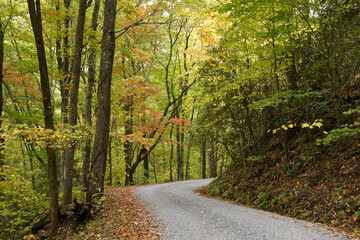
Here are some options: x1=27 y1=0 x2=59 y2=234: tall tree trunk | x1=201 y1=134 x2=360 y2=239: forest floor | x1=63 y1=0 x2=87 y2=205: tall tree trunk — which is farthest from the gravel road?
x1=63 y1=0 x2=87 y2=205: tall tree trunk

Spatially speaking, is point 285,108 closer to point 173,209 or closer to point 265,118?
point 265,118

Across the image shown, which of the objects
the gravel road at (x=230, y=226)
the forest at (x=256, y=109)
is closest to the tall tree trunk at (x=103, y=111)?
the forest at (x=256, y=109)

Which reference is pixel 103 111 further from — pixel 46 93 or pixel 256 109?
pixel 256 109

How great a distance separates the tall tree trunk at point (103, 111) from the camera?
6457mm

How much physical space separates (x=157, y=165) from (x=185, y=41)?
16.0 m

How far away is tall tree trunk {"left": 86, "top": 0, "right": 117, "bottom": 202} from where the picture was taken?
6.46m

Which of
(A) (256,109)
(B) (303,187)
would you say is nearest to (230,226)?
(B) (303,187)

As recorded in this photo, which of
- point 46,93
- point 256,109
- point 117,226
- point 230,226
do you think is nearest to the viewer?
point 230,226

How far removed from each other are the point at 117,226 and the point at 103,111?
3302mm

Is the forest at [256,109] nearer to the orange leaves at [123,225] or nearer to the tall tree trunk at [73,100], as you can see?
the tall tree trunk at [73,100]

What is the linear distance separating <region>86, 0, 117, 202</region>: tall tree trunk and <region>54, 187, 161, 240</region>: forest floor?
74 centimetres

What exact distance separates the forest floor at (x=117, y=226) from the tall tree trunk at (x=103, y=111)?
0.74 m

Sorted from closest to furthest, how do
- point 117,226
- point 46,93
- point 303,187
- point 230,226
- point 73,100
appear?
point 230,226, point 117,226, point 46,93, point 303,187, point 73,100

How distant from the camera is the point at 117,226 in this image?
5.32 meters
